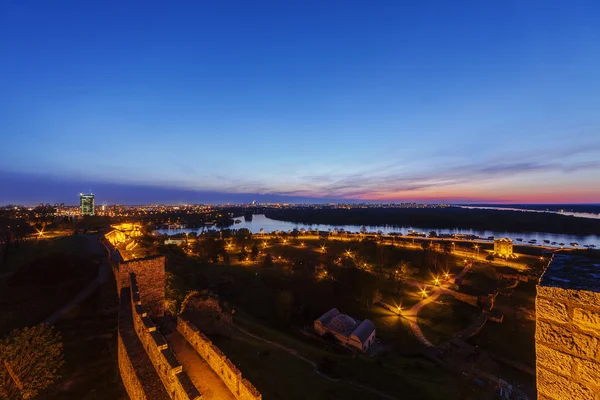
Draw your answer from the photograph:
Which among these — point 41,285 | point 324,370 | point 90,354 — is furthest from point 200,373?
point 41,285

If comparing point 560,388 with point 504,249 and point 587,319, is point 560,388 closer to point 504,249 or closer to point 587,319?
point 587,319

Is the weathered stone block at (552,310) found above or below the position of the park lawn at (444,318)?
above

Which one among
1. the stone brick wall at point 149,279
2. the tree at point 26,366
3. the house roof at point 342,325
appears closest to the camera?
the tree at point 26,366

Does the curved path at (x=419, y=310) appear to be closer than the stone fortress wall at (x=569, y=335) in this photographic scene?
No

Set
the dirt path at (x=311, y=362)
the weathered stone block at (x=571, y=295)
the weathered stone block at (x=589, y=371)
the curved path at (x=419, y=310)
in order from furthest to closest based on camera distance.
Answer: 1. the curved path at (x=419, y=310)
2. the dirt path at (x=311, y=362)
3. the weathered stone block at (x=589, y=371)
4. the weathered stone block at (x=571, y=295)

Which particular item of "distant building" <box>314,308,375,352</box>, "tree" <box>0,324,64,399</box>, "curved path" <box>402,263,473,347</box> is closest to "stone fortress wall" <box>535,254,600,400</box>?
"tree" <box>0,324,64,399</box>

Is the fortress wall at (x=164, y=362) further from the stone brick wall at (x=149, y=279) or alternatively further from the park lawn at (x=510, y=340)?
the park lawn at (x=510, y=340)

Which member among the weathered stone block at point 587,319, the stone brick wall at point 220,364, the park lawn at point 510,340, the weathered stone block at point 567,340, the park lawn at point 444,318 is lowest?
the park lawn at point 510,340

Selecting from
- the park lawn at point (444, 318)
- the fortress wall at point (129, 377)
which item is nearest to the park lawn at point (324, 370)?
the park lawn at point (444, 318)
